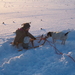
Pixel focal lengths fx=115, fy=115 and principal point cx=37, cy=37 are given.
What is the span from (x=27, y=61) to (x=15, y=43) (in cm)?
103

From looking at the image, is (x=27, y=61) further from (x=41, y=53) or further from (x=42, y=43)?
(x=42, y=43)

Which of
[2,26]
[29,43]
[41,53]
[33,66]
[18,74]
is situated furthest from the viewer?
[2,26]

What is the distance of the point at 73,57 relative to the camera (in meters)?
2.89

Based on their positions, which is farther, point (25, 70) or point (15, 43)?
point (15, 43)

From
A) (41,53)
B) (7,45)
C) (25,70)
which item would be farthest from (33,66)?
(7,45)

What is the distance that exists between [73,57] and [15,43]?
6.06ft

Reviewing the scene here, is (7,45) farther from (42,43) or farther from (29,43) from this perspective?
(42,43)

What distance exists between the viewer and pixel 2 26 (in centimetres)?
558

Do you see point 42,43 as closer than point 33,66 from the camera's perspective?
No

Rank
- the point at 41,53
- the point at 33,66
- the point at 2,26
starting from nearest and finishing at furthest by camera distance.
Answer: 1. the point at 33,66
2. the point at 41,53
3. the point at 2,26

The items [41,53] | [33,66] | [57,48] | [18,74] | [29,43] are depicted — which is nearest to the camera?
[18,74]

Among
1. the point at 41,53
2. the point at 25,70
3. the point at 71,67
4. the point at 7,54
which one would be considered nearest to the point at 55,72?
the point at 71,67

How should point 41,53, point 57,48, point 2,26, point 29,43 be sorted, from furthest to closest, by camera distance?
point 2,26, point 29,43, point 57,48, point 41,53

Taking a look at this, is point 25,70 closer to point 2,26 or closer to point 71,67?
point 71,67
